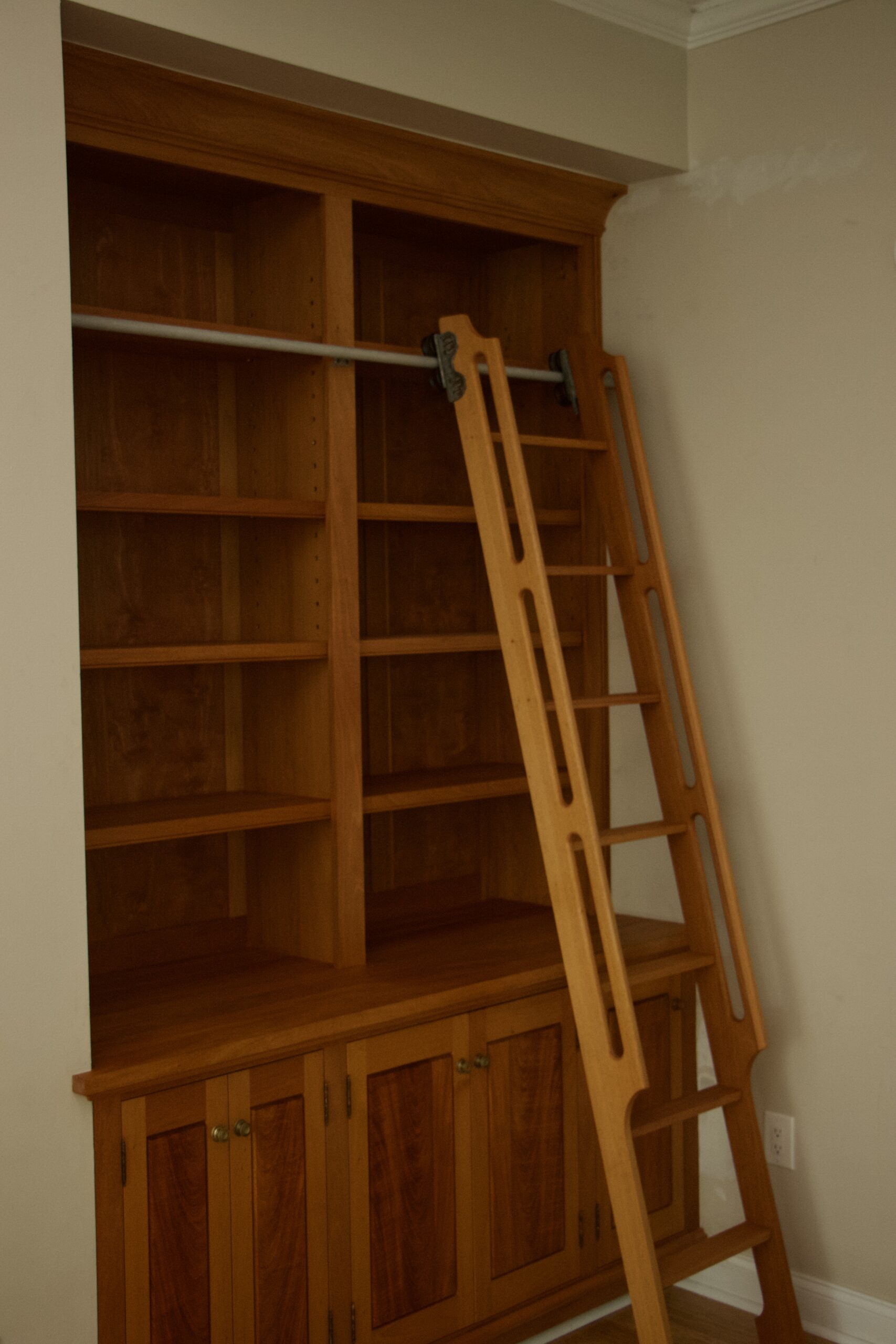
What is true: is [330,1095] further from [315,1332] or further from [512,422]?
[512,422]

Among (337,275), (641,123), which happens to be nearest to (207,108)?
(337,275)

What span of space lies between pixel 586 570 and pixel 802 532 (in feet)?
1.82

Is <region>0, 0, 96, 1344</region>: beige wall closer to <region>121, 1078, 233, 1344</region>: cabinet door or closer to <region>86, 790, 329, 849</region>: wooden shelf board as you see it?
<region>121, 1078, 233, 1344</region>: cabinet door

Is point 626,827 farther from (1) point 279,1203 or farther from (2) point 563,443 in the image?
(1) point 279,1203

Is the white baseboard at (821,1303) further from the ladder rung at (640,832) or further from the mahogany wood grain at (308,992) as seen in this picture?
the ladder rung at (640,832)

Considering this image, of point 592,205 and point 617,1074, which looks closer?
point 617,1074

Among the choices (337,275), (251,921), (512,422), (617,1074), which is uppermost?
(337,275)

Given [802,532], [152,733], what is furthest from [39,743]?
[802,532]

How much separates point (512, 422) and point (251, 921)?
1.44 metres

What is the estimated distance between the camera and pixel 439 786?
344 cm

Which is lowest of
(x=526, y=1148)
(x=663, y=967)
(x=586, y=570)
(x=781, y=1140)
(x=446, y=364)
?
(x=781, y=1140)

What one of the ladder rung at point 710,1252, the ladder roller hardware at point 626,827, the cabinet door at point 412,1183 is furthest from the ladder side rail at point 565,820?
the cabinet door at point 412,1183

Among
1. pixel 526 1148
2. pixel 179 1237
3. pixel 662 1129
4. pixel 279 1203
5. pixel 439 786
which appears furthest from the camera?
pixel 662 1129

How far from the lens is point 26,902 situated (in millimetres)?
2461
